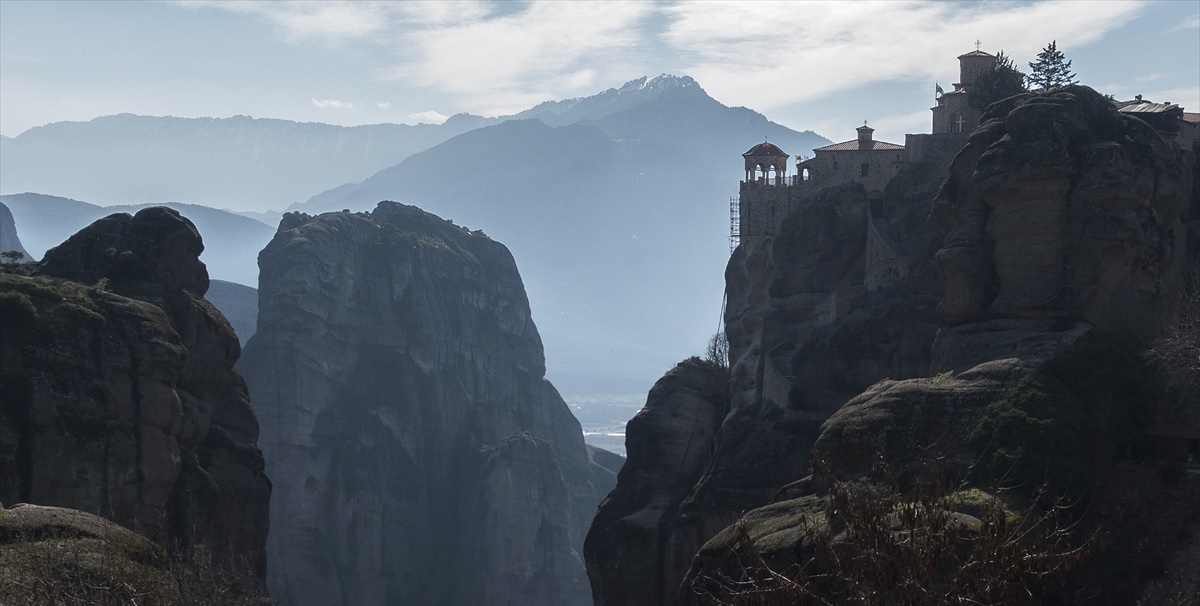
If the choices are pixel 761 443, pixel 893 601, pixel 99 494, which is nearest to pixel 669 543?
pixel 761 443

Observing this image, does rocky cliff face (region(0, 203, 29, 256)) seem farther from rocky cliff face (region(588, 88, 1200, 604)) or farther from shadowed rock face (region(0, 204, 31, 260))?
rocky cliff face (region(588, 88, 1200, 604))

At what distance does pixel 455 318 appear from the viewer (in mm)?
184000

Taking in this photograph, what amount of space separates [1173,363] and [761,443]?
2052cm

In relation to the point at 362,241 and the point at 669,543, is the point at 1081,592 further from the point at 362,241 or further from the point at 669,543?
the point at 362,241

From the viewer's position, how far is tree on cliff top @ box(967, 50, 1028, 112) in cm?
7819

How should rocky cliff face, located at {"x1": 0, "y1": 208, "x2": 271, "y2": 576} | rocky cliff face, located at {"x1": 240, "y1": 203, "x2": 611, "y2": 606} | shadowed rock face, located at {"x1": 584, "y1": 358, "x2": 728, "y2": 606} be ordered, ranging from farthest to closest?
rocky cliff face, located at {"x1": 240, "y1": 203, "x2": 611, "y2": 606} < shadowed rock face, located at {"x1": 584, "y1": 358, "x2": 728, "y2": 606} < rocky cliff face, located at {"x1": 0, "y1": 208, "x2": 271, "y2": 576}

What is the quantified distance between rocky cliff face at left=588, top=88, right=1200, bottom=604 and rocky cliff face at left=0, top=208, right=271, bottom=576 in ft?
61.7

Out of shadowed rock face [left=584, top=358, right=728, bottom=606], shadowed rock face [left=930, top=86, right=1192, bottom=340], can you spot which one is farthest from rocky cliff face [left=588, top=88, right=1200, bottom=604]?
shadowed rock face [left=584, top=358, right=728, bottom=606]

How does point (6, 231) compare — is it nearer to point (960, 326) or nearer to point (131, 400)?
point (131, 400)

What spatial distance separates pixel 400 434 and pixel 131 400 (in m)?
108

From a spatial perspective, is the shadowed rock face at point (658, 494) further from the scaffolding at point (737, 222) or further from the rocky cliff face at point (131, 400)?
the rocky cliff face at point (131, 400)

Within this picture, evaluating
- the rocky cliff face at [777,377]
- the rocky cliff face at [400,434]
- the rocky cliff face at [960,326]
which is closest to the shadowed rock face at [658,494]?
the rocky cliff face at [777,377]

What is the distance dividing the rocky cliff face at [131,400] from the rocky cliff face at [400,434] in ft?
259

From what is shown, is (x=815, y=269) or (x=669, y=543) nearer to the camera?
(x=669, y=543)
